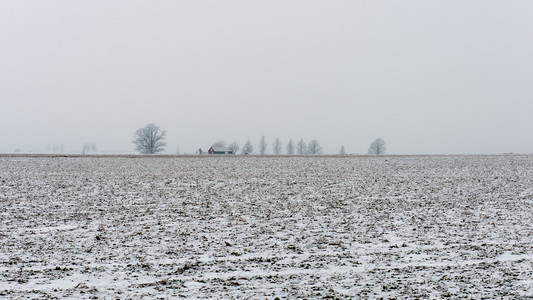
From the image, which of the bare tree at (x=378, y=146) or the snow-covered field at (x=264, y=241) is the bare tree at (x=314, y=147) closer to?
the bare tree at (x=378, y=146)

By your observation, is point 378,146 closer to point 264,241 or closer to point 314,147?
point 314,147

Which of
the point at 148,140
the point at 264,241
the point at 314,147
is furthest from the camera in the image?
the point at 314,147

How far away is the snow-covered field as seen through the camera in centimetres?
820

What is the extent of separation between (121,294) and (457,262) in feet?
26.1

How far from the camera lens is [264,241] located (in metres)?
11.9

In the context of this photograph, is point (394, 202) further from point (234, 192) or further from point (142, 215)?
point (142, 215)

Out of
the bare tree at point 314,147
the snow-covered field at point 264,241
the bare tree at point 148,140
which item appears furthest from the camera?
the bare tree at point 314,147

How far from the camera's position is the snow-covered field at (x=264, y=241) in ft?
26.9

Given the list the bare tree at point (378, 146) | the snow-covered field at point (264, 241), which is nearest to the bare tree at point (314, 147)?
the bare tree at point (378, 146)

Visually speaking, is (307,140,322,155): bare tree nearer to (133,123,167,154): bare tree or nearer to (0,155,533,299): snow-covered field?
(133,123,167,154): bare tree

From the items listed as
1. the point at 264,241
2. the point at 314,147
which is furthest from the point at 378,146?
the point at 264,241

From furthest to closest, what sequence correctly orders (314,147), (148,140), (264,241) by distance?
(314,147)
(148,140)
(264,241)

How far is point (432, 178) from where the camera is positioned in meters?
27.8

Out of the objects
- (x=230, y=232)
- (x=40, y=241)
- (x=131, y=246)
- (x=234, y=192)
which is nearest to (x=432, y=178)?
(x=234, y=192)
